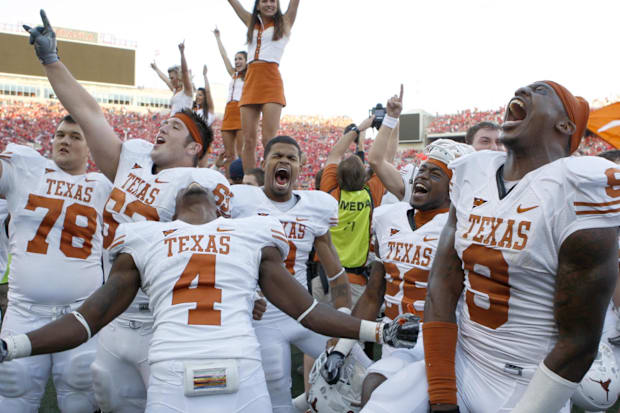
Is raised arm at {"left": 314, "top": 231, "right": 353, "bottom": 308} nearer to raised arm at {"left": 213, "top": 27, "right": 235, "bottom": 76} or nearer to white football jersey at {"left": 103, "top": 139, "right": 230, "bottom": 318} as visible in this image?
white football jersey at {"left": 103, "top": 139, "right": 230, "bottom": 318}

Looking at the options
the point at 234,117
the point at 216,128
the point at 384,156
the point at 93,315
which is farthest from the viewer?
the point at 216,128

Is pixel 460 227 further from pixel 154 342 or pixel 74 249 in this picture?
pixel 74 249

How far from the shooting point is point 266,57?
5824 millimetres

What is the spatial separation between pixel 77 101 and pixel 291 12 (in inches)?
125

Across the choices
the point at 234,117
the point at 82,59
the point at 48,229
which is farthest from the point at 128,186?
the point at 82,59

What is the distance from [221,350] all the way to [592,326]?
4.85 feet

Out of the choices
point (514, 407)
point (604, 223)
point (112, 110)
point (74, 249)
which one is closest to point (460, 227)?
point (604, 223)

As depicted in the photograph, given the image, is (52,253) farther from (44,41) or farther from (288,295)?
(288,295)

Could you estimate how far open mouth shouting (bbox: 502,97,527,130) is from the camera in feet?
7.38

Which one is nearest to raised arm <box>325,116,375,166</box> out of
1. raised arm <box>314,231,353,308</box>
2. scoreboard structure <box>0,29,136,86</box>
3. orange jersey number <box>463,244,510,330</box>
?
raised arm <box>314,231,353,308</box>

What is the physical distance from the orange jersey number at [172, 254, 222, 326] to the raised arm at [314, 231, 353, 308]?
71.7 inches

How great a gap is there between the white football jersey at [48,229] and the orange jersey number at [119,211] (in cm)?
54

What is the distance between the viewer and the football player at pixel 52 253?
133 inches

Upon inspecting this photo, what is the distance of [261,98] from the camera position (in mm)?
5809
